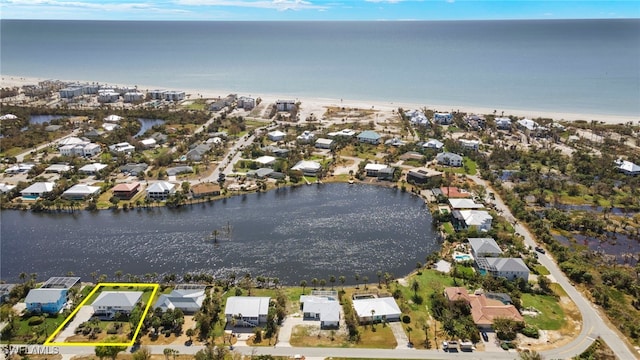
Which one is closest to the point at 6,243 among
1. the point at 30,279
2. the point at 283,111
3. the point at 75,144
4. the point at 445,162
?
the point at 30,279

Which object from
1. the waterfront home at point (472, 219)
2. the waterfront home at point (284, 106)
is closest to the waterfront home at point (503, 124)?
the waterfront home at point (284, 106)

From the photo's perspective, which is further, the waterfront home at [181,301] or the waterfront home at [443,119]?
the waterfront home at [443,119]

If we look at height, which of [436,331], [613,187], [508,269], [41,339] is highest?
[613,187]

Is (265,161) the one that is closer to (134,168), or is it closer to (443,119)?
(134,168)

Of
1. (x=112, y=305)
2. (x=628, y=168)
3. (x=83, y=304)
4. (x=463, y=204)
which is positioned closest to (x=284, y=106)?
(x=463, y=204)

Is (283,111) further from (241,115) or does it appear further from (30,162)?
(30,162)

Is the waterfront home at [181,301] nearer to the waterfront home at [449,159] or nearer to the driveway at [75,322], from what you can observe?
the driveway at [75,322]
